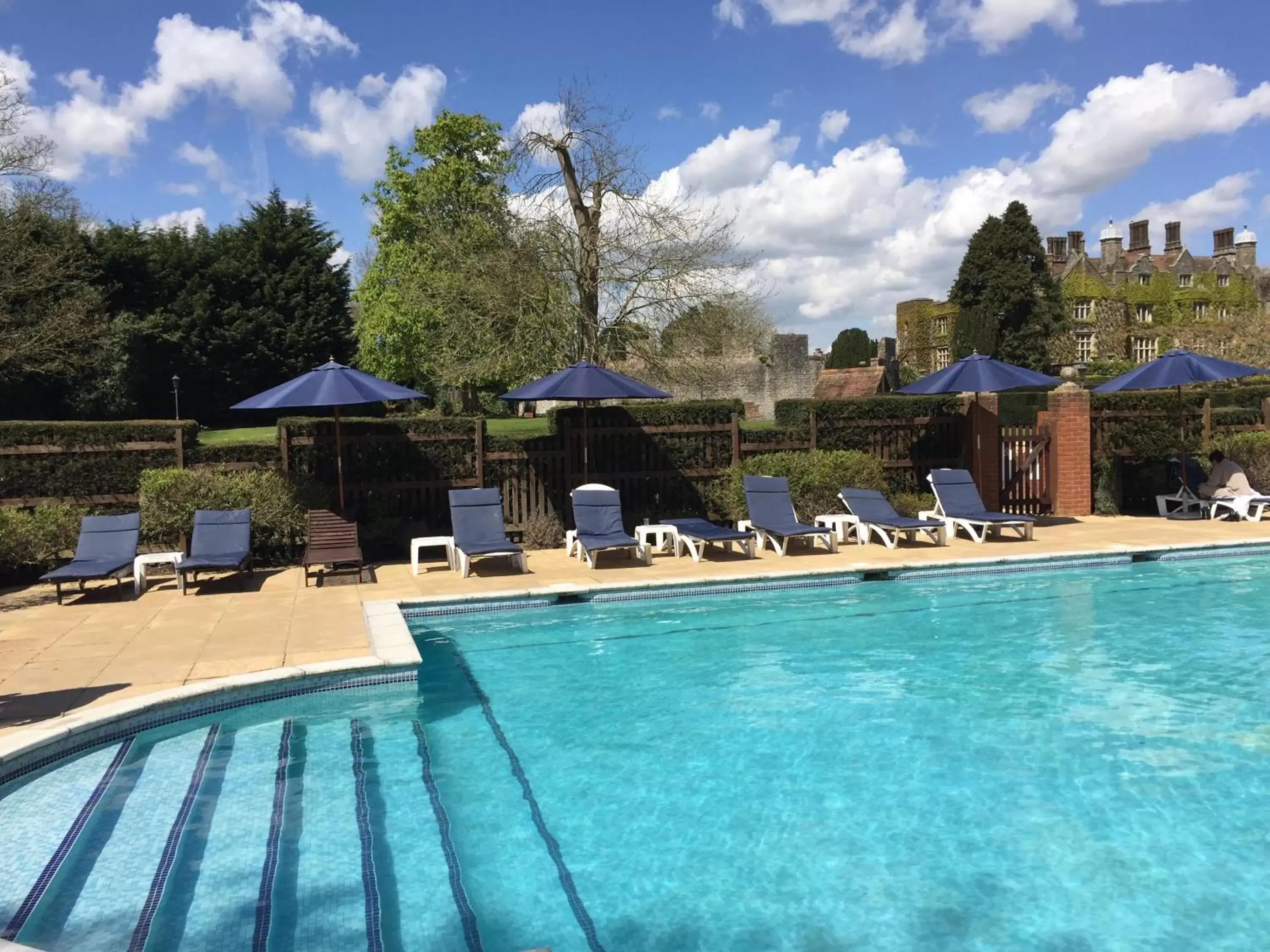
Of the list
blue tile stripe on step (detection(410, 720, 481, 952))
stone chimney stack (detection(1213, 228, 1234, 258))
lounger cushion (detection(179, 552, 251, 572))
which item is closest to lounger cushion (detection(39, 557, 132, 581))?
lounger cushion (detection(179, 552, 251, 572))

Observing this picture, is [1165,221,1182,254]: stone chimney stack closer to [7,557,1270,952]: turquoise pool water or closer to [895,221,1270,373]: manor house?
[895,221,1270,373]: manor house

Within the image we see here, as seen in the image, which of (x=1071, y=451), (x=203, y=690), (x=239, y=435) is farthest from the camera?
(x=239, y=435)

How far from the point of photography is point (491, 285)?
1912 centimetres

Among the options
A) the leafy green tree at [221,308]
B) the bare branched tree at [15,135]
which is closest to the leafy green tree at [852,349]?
the leafy green tree at [221,308]

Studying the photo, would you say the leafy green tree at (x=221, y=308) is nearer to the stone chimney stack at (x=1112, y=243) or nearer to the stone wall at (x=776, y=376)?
the stone wall at (x=776, y=376)

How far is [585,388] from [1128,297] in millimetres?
50432

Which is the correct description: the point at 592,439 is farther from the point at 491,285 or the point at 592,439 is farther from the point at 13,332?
the point at 13,332

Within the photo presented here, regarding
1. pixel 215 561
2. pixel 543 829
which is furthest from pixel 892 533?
pixel 543 829

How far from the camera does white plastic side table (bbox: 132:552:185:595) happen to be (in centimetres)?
935

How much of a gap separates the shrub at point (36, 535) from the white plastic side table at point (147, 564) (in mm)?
1048

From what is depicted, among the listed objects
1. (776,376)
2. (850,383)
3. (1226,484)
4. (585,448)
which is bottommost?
(1226,484)

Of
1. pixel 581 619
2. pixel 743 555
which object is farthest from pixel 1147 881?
pixel 743 555

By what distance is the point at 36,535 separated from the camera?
9.88 m

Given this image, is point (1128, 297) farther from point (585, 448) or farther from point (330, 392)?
point (330, 392)
